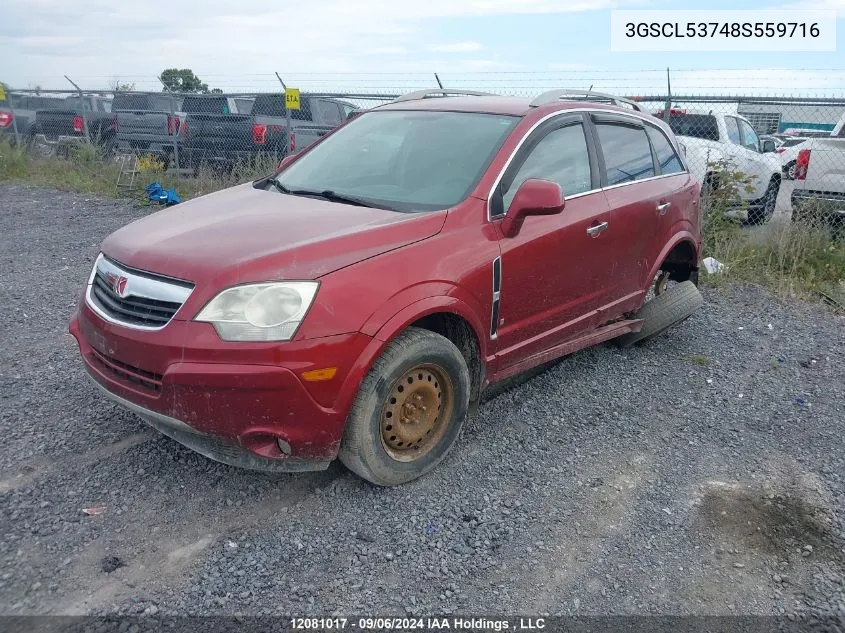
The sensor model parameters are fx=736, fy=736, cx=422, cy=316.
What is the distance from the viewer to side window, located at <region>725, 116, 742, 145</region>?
1098cm

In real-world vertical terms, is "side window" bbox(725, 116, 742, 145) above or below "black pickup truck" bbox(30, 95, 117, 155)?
below

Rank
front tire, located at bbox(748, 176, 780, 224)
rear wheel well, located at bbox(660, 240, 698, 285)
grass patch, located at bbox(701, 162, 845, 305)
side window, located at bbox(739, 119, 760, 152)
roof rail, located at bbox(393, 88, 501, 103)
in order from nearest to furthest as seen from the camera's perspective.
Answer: roof rail, located at bbox(393, 88, 501, 103), rear wheel well, located at bbox(660, 240, 698, 285), grass patch, located at bbox(701, 162, 845, 305), front tire, located at bbox(748, 176, 780, 224), side window, located at bbox(739, 119, 760, 152)

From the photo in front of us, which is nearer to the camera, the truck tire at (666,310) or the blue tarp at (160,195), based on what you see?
the truck tire at (666,310)

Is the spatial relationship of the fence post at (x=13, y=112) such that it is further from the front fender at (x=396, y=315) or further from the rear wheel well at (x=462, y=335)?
the front fender at (x=396, y=315)

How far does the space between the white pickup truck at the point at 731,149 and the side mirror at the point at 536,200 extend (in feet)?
22.8

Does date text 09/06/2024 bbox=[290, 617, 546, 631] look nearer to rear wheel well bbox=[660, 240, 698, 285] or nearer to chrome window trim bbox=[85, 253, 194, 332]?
chrome window trim bbox=[85, 253, 194, 332]

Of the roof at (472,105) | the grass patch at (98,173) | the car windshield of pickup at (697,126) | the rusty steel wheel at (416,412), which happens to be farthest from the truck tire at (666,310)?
the grass patch at (98,173)

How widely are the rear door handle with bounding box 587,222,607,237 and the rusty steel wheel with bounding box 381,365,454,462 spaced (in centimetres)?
139

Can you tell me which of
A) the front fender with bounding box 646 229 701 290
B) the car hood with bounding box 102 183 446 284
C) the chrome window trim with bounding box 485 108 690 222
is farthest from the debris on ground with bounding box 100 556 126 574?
the front fender with bounding box 646 229 701 290

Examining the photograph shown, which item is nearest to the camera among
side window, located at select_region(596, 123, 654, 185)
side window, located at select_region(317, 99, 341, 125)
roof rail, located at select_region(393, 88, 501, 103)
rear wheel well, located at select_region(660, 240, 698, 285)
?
side window, located at select_region(596, 123, 654, 185)

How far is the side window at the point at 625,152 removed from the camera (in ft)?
15.4

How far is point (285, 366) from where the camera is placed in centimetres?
296

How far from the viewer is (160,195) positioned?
11250 mm

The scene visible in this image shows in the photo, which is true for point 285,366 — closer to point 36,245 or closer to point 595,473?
point 595,473
